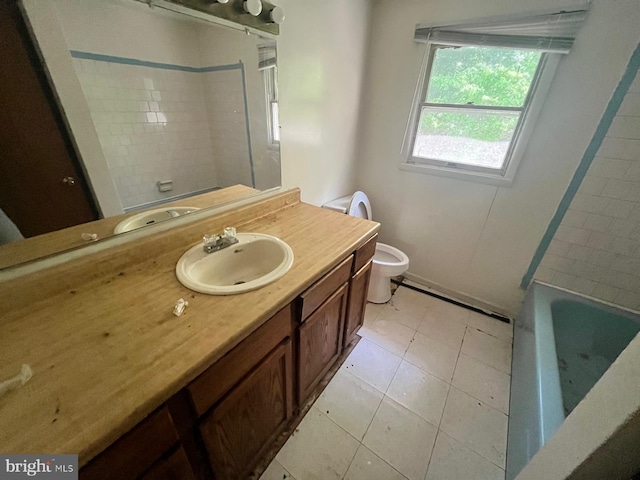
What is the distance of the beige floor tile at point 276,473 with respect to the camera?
1041 millimetres

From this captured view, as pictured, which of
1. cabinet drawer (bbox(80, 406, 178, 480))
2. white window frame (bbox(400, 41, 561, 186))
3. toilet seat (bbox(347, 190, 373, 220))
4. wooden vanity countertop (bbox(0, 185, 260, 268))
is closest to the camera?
cabinet drawer (bbox(80, 406, 178, 480))

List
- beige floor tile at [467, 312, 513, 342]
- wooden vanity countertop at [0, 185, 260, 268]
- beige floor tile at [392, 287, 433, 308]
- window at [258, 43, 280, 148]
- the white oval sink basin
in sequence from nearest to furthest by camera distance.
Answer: wooden vanity countertop at [0, 185, 260, 268], the white oval sink basin, window at [258, 43, 280, 148], beige floor tile at [467, 312, 513, 342], beige floor tile at [392, 287, 433, 308]

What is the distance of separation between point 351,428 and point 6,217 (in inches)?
59.5

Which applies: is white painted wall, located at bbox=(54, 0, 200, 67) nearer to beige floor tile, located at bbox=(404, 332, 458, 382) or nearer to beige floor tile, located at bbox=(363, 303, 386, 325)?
beige floor tile, located at bbox=(363, 303, 386, 325)

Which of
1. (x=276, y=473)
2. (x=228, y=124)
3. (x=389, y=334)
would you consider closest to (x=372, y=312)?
(x=389, y=334)

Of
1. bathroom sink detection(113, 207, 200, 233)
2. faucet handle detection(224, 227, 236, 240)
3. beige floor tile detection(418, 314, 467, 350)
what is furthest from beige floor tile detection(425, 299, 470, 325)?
bathroom sink detection(113, 207, 200, 233)

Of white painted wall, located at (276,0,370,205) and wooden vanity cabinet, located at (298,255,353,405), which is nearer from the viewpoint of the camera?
wooden vanity cabinet, located at (298,255,353,405)

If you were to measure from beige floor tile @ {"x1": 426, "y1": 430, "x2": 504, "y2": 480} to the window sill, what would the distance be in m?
1.57

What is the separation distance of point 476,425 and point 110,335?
1614 millimetres

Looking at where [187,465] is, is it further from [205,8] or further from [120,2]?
[205,8]

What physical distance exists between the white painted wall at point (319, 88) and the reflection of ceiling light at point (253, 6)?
22 cm

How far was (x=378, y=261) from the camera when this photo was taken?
1.86 metres

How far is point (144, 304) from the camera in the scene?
0.73 metres

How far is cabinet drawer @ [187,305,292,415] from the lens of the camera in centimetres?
61
